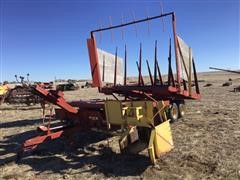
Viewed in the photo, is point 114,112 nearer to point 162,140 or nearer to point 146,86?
point 162,140

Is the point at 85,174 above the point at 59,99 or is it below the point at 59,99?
below

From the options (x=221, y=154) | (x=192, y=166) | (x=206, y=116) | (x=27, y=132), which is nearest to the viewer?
(x=192, y=166)

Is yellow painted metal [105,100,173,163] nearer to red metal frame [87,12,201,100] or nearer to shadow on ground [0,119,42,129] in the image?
red metal frame [87,12,201,100]

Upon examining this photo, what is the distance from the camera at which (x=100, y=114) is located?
7652 mm

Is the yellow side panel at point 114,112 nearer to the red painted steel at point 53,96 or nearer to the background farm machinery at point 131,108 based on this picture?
the background farm machinery at point 131,108

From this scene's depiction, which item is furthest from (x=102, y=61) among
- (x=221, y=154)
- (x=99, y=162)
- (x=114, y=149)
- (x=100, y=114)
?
(x=221, y=154)

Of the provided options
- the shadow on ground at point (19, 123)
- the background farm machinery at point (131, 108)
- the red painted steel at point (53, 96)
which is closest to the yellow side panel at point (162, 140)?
the background farm machinery at point (131, 108)

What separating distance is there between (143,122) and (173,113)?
3972 mm

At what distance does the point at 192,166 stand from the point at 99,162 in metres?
1.87

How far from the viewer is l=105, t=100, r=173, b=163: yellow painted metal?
236 inches

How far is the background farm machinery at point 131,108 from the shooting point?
21.0ft

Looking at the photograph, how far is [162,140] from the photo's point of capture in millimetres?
6176

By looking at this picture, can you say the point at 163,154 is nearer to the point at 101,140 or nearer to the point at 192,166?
the point at 192,166

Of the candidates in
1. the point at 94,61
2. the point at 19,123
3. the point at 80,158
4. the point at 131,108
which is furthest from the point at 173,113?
the point at 19,123
